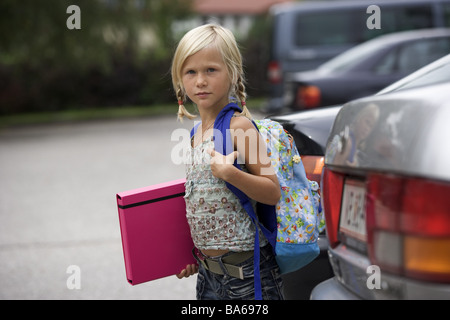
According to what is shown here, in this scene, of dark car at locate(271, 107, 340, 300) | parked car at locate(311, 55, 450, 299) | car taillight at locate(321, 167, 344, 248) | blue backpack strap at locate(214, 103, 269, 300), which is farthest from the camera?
dark car at locate(271, 107, 340, 300)

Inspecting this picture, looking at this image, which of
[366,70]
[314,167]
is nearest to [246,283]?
[314,167]

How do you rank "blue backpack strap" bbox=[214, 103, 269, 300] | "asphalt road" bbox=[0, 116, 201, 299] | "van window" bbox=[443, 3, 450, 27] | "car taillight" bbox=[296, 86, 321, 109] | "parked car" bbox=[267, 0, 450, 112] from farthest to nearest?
1. "van window" bbox=[443, 3, 450, 27]
2. "parked car" bbox=[267, 0, 450, 112]
3. "car taillight" bbox=[296, 86, 321, 109]
4. "asphalt road" bbox=[0, 116, 201, 299]
5. "blue backpack strap" bbox=[214, 103, 269, 300]

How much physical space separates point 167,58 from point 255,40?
3.49 metres

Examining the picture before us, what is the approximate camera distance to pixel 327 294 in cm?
188

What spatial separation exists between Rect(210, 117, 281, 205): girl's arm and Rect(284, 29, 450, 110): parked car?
20.5ft

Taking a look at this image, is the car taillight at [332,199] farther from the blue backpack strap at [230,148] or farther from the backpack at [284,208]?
the blue backpack strap at [230,148]

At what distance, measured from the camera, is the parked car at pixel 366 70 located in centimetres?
821

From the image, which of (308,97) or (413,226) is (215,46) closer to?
(413,226)

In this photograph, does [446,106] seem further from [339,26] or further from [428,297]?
[339,26]

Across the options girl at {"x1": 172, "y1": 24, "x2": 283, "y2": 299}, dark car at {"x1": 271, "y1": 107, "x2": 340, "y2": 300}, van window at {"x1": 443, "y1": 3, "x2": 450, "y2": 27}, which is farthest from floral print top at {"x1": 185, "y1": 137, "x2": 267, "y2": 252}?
van window at {"x1": 443, "y1": 3, "x2": 450, "y2": 27}

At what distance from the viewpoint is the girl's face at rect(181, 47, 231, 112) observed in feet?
6.84

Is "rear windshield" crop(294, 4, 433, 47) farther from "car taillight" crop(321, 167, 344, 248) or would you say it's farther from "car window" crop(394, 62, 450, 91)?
"car taillight" crop(321, 167, 344, 248)

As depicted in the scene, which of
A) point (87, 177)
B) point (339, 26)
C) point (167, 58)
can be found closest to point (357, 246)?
point (87, 177)

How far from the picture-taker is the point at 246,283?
7.01 feet
